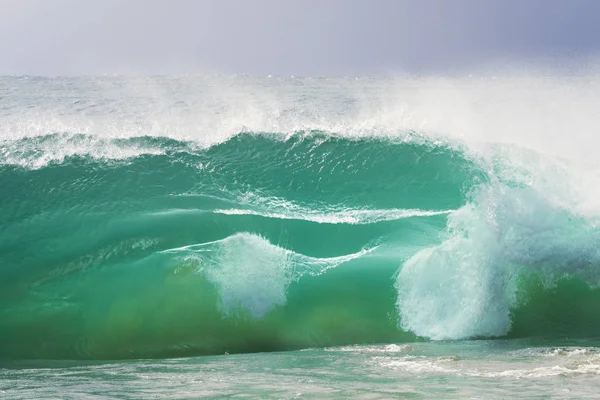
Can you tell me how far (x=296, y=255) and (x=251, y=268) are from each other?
67 centimetres

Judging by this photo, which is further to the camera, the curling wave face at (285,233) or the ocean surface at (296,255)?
the curling wave face at (285,233)

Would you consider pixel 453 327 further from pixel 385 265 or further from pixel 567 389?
pixel 567 389

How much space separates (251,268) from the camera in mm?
7582

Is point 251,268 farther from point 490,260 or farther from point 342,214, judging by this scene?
point 490,260

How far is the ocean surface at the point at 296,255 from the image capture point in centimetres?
604

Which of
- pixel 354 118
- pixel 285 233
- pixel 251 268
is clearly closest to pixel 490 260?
pixel 285 233

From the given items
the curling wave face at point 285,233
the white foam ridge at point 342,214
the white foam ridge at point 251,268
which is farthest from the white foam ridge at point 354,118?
the white foam ridge at point 251,268

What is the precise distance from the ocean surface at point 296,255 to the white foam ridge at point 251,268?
0.02 metres

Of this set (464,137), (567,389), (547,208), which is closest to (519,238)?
(547,208)

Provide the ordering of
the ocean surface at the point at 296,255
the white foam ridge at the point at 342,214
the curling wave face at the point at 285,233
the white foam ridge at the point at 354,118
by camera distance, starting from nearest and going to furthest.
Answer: the ocean surface at the point at 296,255
the curling wave face at the point at 285,233
the white foam ridge at the point at 342,214
the white foam ridge at the point at 354,118

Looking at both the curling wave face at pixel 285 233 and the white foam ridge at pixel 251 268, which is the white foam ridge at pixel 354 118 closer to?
the curling wave face at pixel 285 233

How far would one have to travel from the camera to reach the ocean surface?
6043 mm

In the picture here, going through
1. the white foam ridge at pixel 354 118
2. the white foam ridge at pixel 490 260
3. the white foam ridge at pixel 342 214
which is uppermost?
the white foam ridge at pixel 354 118

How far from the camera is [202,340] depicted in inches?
284
